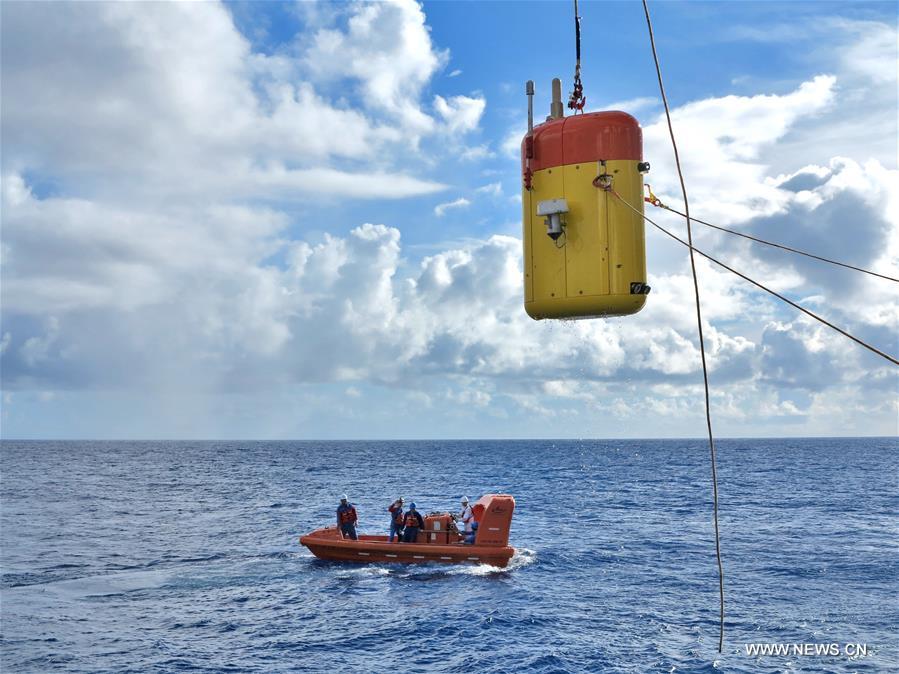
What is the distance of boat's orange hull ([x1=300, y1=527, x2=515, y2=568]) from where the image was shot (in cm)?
2581

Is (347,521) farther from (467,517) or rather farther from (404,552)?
(467,517)

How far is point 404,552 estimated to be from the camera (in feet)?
85.8

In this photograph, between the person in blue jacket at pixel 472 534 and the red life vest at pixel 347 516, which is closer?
the person in blue jacket at pixel 472 534

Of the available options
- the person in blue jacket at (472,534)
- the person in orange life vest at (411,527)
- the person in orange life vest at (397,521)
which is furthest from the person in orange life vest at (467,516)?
the person in orange life vest at (397,521)

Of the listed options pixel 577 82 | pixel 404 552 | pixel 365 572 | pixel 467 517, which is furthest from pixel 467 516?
pixel 577 82

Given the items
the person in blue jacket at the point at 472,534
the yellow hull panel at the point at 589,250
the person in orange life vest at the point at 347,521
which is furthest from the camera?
the person in orange life vest at the point at 347,521

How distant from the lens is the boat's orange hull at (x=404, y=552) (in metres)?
25.8

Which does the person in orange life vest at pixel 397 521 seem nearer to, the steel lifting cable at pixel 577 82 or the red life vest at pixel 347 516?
the red life vest at pixel 347 516

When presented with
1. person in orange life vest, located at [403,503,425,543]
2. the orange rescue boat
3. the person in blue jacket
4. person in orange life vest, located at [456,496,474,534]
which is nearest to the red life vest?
the orange rescue boat

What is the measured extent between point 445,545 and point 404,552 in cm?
149

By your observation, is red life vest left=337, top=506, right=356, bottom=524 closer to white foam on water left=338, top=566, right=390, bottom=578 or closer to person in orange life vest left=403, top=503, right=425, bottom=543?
white foam on water left=338, top=566, right=390, bottom=578

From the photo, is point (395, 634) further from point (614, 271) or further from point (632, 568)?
point (614, 271)

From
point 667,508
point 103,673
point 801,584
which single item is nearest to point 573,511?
point 667,508

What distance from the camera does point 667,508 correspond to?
1885 inches
